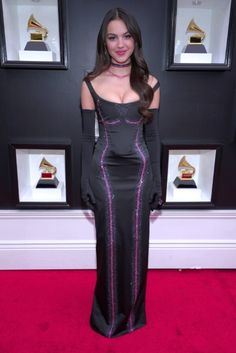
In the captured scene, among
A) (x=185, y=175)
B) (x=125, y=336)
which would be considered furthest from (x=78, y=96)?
(x=125, y=336)

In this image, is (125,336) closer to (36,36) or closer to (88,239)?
(88,239)

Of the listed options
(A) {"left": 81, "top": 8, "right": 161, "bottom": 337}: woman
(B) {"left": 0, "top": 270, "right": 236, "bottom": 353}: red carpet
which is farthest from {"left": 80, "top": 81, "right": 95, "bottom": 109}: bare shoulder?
(B) {"left": 0, "top": 270, "right": 236, "bottom": 353}: red carpet

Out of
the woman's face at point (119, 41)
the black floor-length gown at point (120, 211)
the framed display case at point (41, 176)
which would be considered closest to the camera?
the woman's face at point (119, 41)

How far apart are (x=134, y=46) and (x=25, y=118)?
0.89 metres

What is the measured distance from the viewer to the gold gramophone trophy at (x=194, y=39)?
6.66ft

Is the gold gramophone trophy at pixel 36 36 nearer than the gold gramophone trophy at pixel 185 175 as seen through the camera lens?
Yes

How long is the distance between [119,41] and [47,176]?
1091mm

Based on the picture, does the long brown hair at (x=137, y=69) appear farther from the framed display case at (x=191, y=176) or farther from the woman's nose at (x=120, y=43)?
the framed display case at (x=191, y=176)

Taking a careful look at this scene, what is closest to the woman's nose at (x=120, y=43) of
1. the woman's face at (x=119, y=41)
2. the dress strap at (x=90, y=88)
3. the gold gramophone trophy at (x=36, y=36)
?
the woman's face at (x=119, y=41)

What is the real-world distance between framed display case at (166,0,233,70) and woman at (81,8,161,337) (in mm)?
451

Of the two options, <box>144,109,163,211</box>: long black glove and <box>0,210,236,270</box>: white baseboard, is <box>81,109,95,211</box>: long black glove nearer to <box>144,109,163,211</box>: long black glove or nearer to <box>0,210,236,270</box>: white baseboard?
<box>144,109,163,211</box>: long black glove

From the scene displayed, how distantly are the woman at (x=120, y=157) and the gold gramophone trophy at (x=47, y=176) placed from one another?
1.92ft

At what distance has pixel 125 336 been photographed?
187 cm

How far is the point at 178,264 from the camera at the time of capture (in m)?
2.47
